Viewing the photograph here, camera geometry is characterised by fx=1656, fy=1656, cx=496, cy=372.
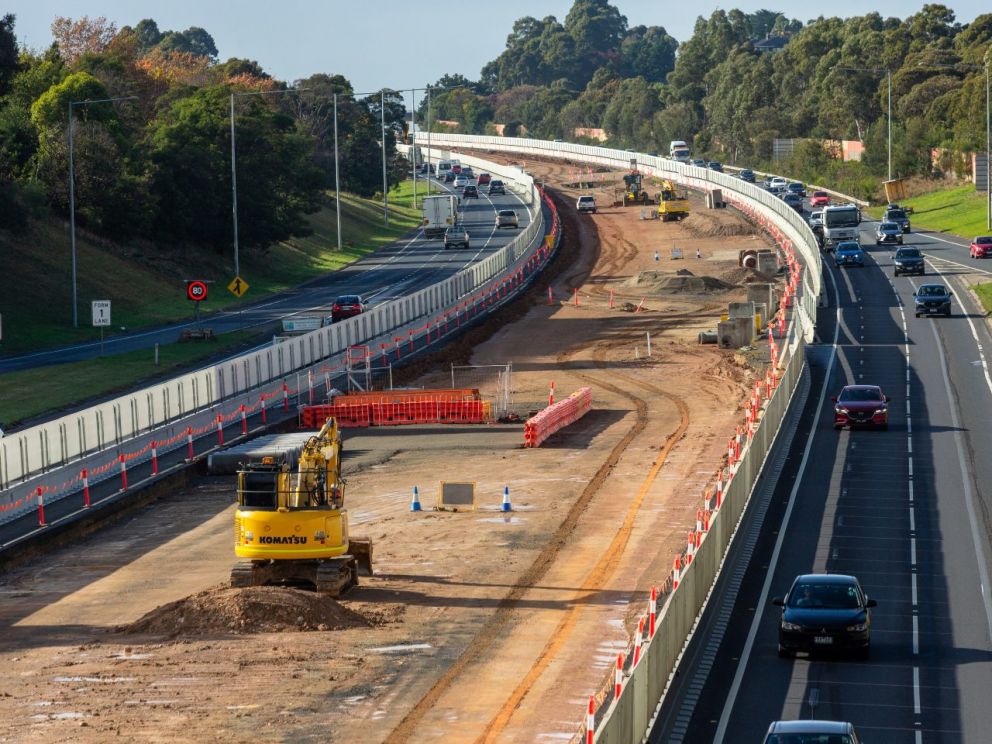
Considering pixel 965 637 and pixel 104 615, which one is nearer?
pixel 965 637

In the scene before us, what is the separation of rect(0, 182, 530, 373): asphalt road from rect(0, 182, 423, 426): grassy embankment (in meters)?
1.56

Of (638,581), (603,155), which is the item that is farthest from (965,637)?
(603,155)

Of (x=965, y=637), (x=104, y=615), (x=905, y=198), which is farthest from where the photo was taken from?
(x=905, y=198)

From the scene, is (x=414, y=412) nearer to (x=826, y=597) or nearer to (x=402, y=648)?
(x=402, y=648)

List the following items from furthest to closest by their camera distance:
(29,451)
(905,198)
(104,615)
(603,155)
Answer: (603,155) → (905,198) → (29,451) → (104,615)

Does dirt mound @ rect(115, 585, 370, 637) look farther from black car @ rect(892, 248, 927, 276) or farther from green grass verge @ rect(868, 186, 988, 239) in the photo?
green grass verge @ rect(868, 186, 988, 239)

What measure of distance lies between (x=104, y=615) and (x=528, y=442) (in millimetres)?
22409

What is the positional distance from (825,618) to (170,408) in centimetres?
2806

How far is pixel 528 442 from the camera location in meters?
53.8

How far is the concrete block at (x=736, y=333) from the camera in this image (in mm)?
74500

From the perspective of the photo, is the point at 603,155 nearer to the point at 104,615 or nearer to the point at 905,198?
the point at 905,198

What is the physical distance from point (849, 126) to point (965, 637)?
165 metres

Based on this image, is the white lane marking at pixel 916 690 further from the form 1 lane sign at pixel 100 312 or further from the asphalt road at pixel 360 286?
the asphalt road at pixel 360 286

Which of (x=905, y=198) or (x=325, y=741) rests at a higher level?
(x=905, y=198)
